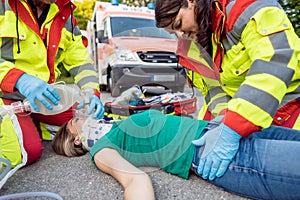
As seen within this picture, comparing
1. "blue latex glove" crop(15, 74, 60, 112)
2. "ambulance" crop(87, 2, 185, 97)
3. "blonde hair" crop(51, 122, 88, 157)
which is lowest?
"blonde hair" crop(51, 122, 88, 157)

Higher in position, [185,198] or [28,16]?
[28,16]

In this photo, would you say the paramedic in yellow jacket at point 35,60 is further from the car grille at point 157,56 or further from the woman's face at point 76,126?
the car grille at point 157,56

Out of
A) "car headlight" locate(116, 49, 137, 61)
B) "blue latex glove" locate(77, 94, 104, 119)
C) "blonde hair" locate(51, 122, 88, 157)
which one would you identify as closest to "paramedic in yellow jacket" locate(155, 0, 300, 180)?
"car headlight" locate(116, 49, 137, 61)

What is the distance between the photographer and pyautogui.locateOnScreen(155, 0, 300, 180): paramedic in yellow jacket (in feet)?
3.89

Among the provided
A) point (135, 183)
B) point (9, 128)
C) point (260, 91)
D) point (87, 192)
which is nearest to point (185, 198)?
point (135, 183)

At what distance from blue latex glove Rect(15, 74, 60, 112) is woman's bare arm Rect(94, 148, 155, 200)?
14.5 inches

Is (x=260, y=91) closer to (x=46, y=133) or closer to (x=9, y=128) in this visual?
(x=9, y=128)

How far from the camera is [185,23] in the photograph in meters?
1.34

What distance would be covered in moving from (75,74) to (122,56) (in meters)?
0.98

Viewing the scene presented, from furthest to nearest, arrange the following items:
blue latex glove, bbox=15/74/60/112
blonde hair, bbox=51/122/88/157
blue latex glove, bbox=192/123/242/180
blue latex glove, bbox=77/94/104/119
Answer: blonde hair, bbox=51/122/88/157, blue latex glove, bbox=77/94/104/119, blue latex glove, bbox=15/74/60/112, blue latex glove, bbox=192/123/242/180

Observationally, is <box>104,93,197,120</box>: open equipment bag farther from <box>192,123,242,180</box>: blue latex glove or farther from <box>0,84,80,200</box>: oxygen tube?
<box>192,123,242,180</box>: blue latex glove

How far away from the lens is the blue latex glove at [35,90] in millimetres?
1590

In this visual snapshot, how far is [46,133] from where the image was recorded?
2.32 m

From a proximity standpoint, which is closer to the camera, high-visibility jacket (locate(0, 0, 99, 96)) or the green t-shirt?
the green t-shirt
